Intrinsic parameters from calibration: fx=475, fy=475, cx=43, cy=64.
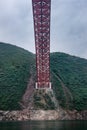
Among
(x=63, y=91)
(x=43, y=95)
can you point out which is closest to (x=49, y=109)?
(x=43, y=95)

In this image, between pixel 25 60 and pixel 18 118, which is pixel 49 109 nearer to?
pixel 18 118

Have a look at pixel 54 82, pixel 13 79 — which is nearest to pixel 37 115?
pixel 54 82

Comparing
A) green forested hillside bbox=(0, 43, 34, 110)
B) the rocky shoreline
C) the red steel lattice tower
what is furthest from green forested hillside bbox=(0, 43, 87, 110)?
the red steel lattice tower

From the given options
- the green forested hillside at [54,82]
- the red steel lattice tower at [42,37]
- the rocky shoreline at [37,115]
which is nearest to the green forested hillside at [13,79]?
the green forested hillside at [54,82]

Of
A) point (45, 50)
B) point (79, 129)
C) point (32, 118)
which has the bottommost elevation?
point (32, 118)

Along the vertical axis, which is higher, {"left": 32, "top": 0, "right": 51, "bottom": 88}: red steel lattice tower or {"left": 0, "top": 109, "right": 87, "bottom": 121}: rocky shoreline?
{"left": 32, "top": 0, "right": 51, "bottom": 88}: red steel lattice tower

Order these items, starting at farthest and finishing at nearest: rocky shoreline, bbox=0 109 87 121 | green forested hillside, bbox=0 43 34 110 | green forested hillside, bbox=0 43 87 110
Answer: green forested hillside, bbox=0 43 87 110
green forested hillside, bbox=0 43 34 110
rocky shoreline, bbox=0 109 87 121

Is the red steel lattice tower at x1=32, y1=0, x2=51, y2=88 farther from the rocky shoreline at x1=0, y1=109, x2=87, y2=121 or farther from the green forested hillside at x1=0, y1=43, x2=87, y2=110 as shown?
the green forested hillside at x1=0, y1=43, x2=87, y2=110
